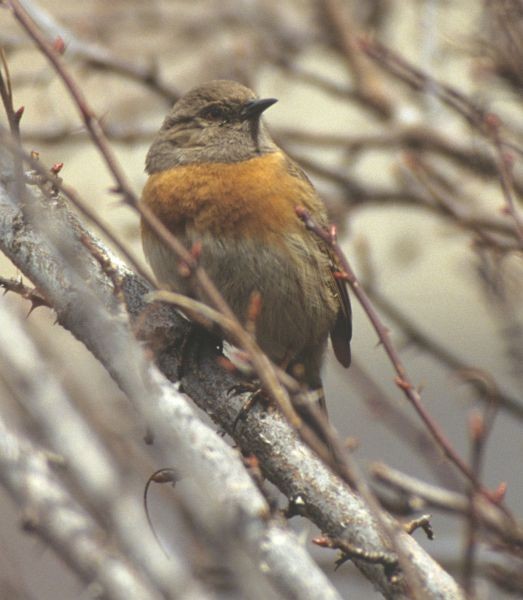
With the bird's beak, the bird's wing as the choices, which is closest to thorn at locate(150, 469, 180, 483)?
the bird's wing

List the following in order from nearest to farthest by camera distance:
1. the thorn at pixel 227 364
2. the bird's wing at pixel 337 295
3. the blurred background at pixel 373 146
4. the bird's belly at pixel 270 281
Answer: the thorn at pixel 227 364 → the blurred background at pixel 373 146 → the bird's belly at pixel 270 281 → the bird's wing at pixel 337 295

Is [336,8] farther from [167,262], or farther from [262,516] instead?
[262,516]

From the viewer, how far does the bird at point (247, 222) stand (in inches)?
181

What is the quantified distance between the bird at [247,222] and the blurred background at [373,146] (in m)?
0.26

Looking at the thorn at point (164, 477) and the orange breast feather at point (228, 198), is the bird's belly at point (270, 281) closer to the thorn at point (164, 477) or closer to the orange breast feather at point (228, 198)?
the orange breast feather at point (228, 198)

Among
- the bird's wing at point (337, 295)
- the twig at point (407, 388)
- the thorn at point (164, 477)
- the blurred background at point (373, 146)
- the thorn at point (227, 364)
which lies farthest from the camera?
the bird's wing at point (337, 295)

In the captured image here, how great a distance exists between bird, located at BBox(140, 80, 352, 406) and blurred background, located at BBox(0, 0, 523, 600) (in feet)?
0.85

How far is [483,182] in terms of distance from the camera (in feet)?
18.3

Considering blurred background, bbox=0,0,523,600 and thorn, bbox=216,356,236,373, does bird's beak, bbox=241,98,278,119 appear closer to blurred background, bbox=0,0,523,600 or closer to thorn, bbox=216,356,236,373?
blurred background, bbox=0,0,523,600

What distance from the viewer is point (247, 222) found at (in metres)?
4.66

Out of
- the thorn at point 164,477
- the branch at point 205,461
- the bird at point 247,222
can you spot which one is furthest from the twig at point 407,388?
the bird at point 247,222

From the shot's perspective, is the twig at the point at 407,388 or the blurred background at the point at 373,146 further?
the blurred background at the point at 373,146

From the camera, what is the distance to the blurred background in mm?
4301

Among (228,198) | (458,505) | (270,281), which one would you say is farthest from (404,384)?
(228,198)
